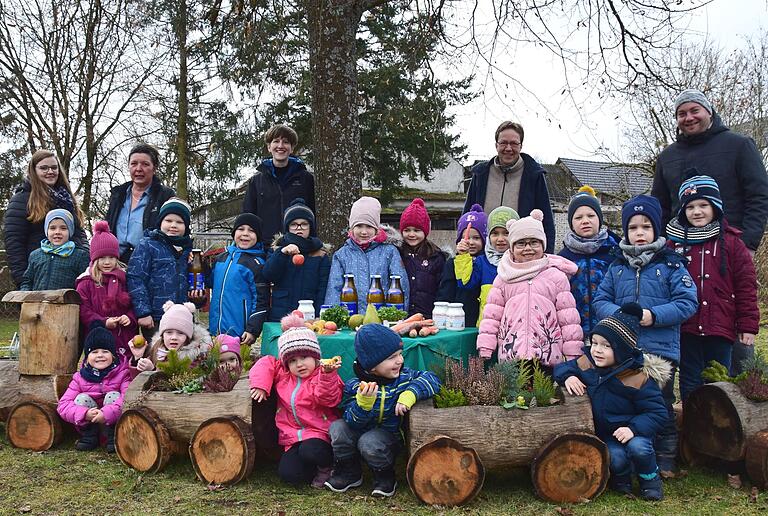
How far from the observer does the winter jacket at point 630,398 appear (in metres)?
3.69

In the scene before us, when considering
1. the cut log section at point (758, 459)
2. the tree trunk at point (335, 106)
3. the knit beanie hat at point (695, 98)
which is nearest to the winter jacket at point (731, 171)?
the knit beanie hat at point (695, 98)

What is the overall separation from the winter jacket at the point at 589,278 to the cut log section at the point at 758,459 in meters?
1.16

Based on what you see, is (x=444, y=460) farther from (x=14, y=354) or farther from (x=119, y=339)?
(x=14, y=354)

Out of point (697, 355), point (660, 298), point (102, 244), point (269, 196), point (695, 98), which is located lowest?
point (697, 355)

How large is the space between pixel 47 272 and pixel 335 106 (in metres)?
3.20

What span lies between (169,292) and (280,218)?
1.30 m

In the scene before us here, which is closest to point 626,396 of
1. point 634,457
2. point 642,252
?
point 634,457

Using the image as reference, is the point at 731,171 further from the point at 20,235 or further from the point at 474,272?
the point at 20,235

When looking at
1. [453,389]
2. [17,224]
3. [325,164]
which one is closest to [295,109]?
[325,164]

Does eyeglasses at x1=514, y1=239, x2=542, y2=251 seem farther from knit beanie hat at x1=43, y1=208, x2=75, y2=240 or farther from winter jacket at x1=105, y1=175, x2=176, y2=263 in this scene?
knit beanie hat at x1=43, y1=208, x2=75, y2=240

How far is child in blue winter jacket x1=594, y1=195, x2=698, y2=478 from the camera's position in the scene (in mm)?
3924

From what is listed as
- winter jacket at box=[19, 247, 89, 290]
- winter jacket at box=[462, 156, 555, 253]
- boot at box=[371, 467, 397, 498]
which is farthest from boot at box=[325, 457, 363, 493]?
winter jacket at box=[19, 247, 89, 290]

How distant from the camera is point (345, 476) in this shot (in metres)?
3.79

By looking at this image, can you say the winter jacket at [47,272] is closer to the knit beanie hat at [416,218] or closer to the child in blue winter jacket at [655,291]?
the knit beanie hat at [416,218]
